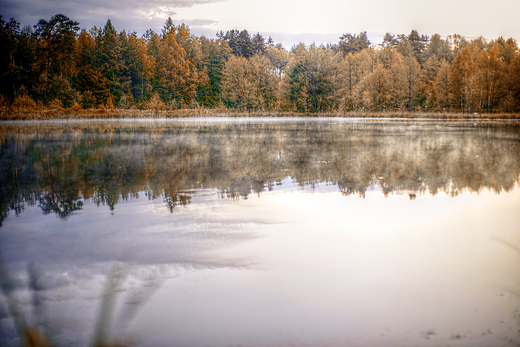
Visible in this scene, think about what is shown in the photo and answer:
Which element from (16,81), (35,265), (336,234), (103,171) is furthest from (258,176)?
(16,81)

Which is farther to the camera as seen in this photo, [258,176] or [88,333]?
[258,176]

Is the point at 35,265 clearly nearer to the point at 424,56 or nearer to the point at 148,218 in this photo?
the point at 148,218

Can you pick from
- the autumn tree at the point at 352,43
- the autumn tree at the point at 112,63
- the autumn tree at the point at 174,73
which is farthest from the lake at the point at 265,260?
the autumn tree at the point at 352,43

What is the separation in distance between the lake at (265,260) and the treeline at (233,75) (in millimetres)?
62348

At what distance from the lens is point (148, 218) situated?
22.1 feet

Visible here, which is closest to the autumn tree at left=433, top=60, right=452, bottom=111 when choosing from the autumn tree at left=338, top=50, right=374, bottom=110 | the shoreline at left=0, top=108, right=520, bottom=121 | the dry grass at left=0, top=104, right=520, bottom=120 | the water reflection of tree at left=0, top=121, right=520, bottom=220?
the shoreline at left=0, top=108, right=520, bottom=121

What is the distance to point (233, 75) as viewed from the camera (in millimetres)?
96438

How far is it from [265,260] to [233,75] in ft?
312

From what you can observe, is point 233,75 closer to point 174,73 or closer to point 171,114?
point 174,73

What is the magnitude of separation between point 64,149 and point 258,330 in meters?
17.0

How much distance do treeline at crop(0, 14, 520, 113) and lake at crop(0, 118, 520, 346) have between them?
6235 cm

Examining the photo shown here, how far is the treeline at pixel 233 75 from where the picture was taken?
72.9 m

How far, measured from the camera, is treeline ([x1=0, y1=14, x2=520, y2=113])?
72875 millimetres

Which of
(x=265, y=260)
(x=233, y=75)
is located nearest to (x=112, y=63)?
(x=233, y=75)
